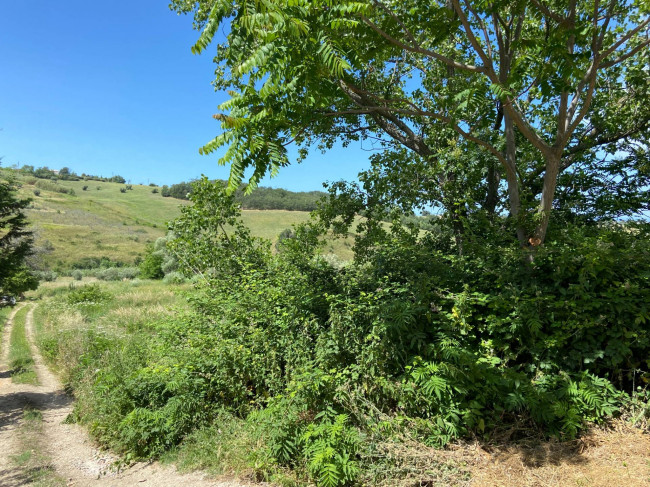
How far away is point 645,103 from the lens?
8.30 meters

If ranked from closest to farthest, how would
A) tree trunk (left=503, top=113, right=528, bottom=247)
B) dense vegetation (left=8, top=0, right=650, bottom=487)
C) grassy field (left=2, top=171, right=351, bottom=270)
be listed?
1. dense vegetation (left=8, top=0, right=650, bottom=487)
2. tree trunk (left=503, top=113, right=528, bottom=247)
3. grassy field (left=2, top=171, right=351, bottom=270)

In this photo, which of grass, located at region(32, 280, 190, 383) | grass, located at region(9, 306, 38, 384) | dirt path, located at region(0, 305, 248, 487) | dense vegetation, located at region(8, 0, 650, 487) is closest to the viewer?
dense vegetation, located at region(8, 0, 650, 487)

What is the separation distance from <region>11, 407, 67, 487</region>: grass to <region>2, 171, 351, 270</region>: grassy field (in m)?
34.4

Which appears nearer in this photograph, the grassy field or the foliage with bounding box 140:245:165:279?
the foliage with bounding box 140:245:165:279

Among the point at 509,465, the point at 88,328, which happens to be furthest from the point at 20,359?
the point at 509,465

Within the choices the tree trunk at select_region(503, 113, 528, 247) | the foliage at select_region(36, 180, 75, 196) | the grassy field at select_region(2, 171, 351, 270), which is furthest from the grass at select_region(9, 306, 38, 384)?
the foliage at select_region(36, 180, 75, 196)

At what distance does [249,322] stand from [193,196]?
15.2 feet

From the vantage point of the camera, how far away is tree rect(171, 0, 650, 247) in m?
4.20

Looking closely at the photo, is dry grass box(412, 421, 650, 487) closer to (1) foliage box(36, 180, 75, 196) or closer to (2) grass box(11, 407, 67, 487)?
Answer: (2) grass box(11, 407, 67, 487)

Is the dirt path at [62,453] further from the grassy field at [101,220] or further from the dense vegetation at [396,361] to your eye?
the grassy field at [101,220]

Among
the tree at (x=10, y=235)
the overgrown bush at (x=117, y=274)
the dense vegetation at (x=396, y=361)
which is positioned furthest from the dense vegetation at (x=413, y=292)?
the overgrown bush at (x=117, y=274)

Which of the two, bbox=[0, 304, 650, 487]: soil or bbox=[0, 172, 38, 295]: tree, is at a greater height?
bbox=[0, 172, 38, 295]: tree

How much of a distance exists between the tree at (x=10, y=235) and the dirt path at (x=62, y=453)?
10.5ft

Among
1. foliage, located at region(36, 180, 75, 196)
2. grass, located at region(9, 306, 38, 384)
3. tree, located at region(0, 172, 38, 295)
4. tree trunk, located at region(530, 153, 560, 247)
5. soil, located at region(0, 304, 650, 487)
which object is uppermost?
foliage, located at region(36, 180, 75, 196)
